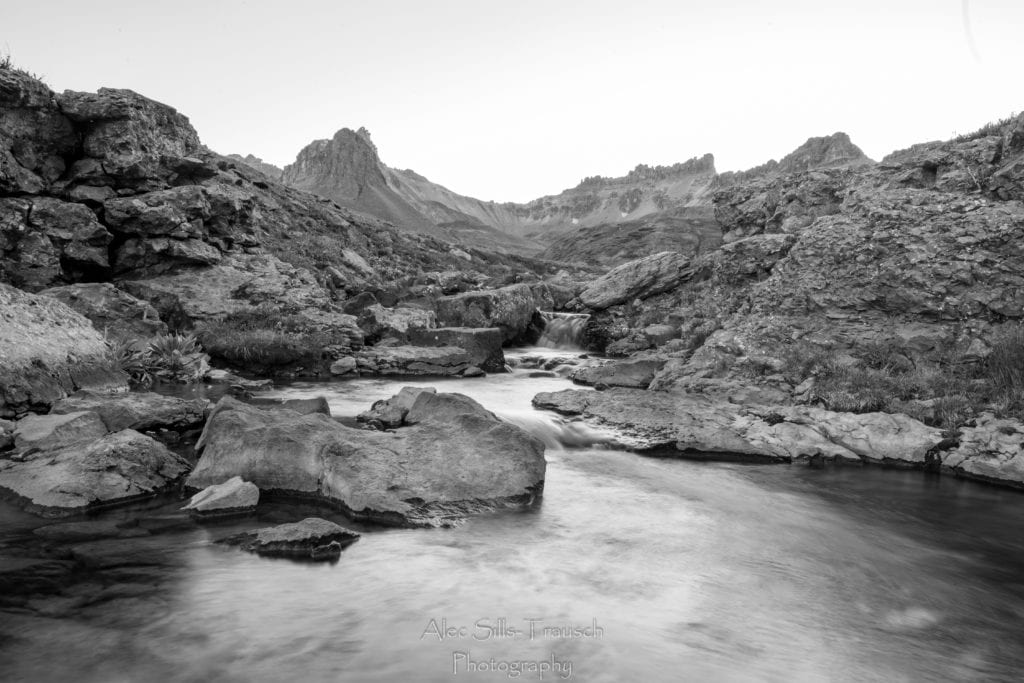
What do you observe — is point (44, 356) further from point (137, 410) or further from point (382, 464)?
point (382, 464)

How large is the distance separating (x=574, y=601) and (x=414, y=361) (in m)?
14.7

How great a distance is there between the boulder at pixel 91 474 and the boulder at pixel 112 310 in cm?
956

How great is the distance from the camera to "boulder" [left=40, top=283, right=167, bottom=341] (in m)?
16.8

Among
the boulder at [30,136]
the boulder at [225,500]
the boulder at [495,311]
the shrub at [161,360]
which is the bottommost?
the boulder at [225,500]

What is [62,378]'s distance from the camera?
38.3 feet

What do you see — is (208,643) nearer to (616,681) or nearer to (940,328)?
(616,681)

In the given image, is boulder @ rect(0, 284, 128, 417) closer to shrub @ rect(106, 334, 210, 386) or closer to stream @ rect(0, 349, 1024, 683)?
shrub @ rect(106, 334, 210, 386)

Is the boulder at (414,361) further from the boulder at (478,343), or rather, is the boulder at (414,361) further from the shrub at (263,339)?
the shrub at (263,339)

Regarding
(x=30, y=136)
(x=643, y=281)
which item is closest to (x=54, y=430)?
(x=30, y=136)

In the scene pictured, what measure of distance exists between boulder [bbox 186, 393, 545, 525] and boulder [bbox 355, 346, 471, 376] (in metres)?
10.3

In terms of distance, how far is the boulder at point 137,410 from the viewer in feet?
32.0

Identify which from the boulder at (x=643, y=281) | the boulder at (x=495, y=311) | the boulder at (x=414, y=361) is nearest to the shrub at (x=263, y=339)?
the boulder at (x=414, y=361)

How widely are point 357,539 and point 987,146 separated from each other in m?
19.7

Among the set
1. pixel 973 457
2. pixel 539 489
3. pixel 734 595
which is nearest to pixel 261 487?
pixel 539 489
